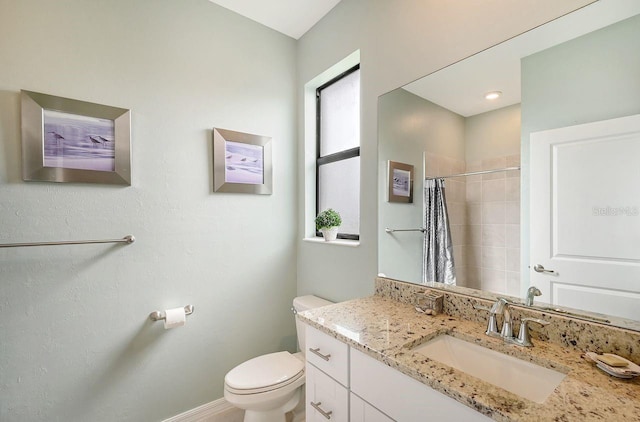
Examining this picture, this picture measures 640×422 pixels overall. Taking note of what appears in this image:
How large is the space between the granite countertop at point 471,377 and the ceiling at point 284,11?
189 centimetres

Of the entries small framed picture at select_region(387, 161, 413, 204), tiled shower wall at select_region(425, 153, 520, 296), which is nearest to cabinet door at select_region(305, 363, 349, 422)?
tiled shower wall at select_region(425, 153, 520, 296)

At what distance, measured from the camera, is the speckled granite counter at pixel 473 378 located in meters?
0.62

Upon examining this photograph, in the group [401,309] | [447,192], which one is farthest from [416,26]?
[401,309]

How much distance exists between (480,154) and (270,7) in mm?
1650

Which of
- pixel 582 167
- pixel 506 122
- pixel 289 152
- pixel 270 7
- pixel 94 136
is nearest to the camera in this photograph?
pixel 582 167

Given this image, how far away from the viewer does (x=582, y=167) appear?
0.91 meters

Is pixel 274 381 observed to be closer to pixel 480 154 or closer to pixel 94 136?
pixel 480 154

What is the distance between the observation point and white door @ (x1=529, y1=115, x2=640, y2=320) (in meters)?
0.83

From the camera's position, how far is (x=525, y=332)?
94 centimetres

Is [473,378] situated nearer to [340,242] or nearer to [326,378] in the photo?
[326,378]

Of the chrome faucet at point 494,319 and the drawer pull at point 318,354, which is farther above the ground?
the chrome faucet at point 494,319

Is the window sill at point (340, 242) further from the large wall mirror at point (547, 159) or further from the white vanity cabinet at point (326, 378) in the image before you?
the white vanity cabinet at point (326, 378)

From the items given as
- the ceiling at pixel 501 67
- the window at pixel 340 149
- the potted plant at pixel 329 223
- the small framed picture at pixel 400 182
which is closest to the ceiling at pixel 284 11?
the window at pixel 340 149

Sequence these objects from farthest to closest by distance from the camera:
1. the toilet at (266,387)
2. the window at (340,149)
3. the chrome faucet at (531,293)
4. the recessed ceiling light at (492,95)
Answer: the window at (340,149) < the toilet at (266,387) < the recessed ceiling light at (492,95) < the chrome faucet at (531,293)
